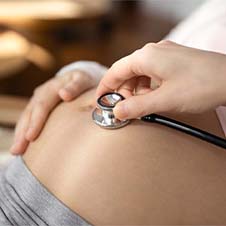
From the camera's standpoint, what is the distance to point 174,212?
59 cm

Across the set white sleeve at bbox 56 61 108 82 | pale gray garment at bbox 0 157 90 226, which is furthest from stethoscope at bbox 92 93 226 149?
white sleeve at bbox 56 61 108 82

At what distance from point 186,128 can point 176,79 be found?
0.24ft

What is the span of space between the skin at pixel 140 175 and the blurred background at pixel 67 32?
1.30 meters

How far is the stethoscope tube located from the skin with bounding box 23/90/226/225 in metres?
0.01

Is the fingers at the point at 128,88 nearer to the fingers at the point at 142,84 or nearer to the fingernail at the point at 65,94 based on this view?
the fingers at the point at 142,84

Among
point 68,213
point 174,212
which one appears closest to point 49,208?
point 68,213

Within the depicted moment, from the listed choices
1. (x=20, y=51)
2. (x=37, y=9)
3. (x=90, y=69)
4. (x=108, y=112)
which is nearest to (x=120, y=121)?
(x=108, y=112)

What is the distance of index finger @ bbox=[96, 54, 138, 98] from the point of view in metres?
0.61

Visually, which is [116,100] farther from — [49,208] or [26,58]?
[26,58]

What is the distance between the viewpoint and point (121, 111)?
0.60 metres

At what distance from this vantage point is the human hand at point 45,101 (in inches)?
29.6

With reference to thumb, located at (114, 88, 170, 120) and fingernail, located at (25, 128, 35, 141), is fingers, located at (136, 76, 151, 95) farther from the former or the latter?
fingernail, located at (25, 128, 35, 141)

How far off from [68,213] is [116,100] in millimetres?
145

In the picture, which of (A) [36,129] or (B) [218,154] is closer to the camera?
(B) [218,154]
